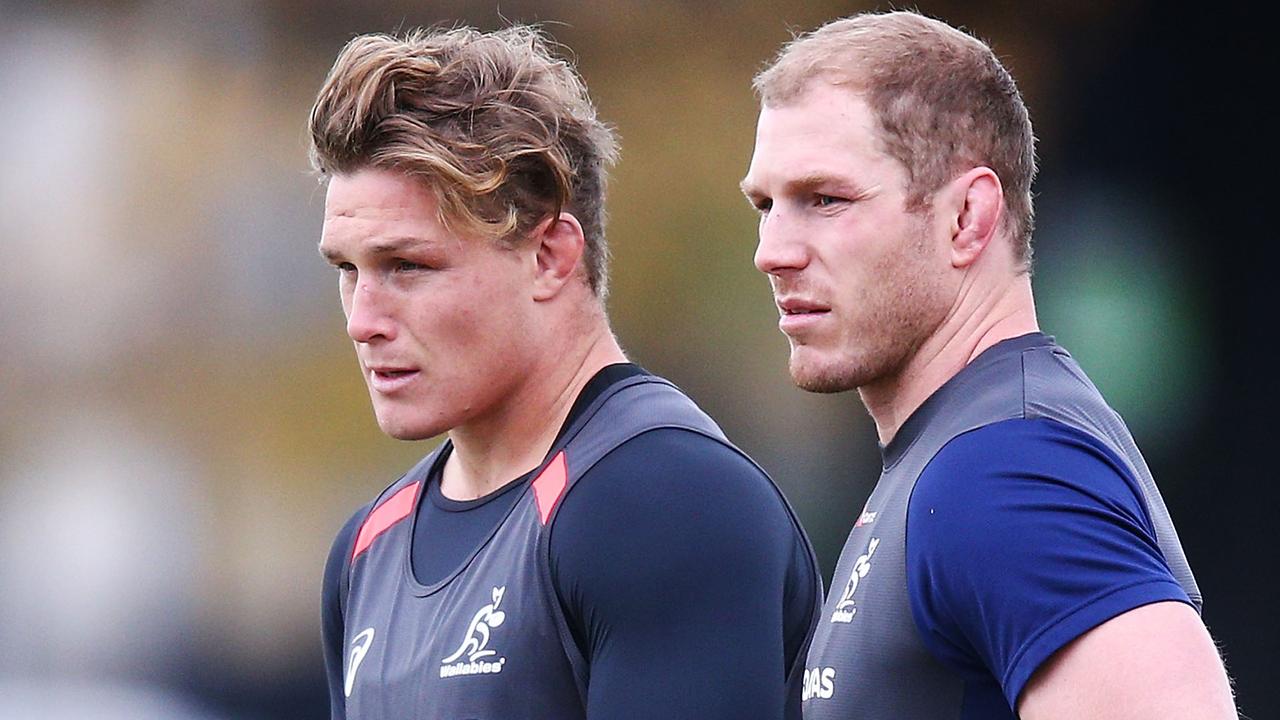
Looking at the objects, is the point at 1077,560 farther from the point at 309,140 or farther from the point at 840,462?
the point at 840,462

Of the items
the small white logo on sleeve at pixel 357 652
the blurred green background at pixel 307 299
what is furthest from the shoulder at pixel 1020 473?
the blurred green background at pixel 307 299

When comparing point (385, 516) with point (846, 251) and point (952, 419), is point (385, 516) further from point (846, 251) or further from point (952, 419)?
point (952, 419)

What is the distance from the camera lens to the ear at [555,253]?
2.47 meters

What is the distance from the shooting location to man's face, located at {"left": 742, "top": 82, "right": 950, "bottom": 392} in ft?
6.80

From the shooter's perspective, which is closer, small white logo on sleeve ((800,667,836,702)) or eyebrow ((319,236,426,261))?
small white logo on sleeve ((800,667,836,702))

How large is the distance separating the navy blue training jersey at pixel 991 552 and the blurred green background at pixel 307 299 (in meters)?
3.98

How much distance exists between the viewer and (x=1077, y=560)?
165cm

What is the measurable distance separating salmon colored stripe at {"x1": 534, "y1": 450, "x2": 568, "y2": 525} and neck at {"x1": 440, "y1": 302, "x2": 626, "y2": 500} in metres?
0.07

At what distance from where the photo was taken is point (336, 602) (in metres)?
2.73

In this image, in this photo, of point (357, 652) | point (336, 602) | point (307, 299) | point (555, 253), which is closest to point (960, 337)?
point (555, 253)

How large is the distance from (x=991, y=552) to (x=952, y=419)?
0.30 metres

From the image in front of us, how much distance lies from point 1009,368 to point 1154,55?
439 centimetres

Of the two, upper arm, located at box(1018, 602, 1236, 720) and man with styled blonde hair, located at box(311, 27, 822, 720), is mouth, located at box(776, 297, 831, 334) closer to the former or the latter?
man with styled blonde hair, located at box(311, 27, 822, 720)

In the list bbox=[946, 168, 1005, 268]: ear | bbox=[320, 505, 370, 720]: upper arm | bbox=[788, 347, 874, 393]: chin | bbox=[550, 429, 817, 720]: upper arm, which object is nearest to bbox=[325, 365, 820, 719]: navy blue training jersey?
bbox=[550, 429, 817, 720]: upper arm
